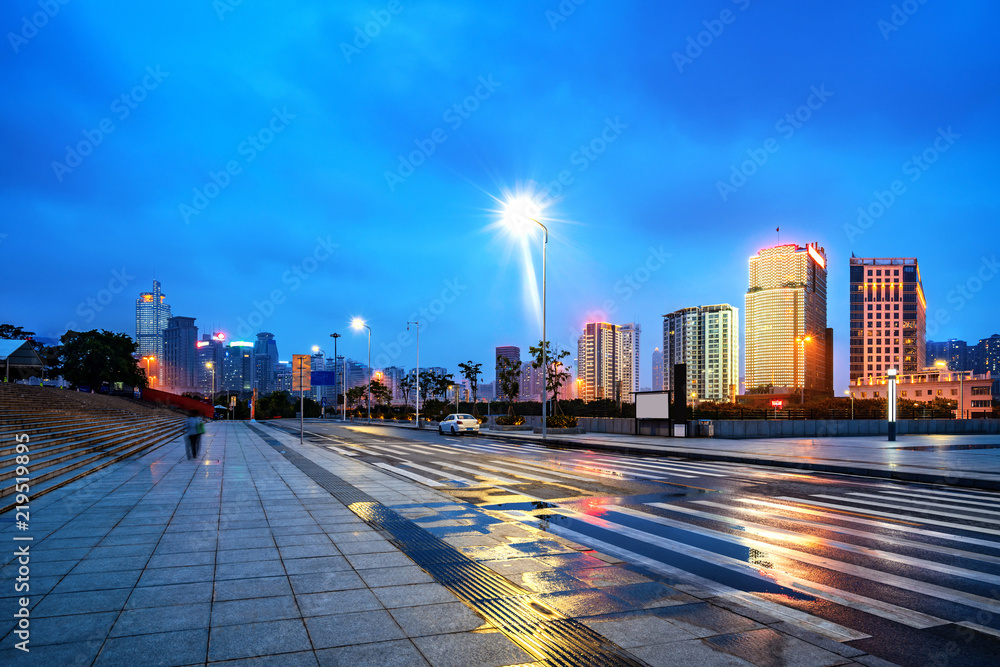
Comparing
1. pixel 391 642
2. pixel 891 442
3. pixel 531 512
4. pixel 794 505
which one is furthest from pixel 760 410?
Result: pixel 391 642

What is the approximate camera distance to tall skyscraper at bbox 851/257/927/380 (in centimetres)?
19012

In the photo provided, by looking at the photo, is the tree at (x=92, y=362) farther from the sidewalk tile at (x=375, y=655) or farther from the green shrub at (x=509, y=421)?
the sidewalk tile at (x=375, y=655)

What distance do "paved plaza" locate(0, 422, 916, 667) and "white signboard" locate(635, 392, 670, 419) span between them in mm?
26241

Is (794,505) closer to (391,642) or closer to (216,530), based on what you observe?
(391,642)

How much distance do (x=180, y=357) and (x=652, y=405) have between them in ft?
547

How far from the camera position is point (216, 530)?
875 cm

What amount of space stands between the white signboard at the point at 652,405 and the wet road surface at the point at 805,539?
56.9 ft

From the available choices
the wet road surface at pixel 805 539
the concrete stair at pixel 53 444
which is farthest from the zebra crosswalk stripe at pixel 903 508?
the concrete stair at pixel 53 444

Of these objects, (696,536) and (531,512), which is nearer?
(696,536)

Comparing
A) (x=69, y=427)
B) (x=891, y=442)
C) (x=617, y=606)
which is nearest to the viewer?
(x=617, y=606)

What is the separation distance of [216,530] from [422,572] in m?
3.99

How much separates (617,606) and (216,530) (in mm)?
6202

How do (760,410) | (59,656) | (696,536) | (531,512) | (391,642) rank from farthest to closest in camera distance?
1. (760,410)
2. (531,512)
3. (696,536)
4. (391,642)
5. (59,656)

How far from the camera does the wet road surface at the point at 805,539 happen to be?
5195 mm
